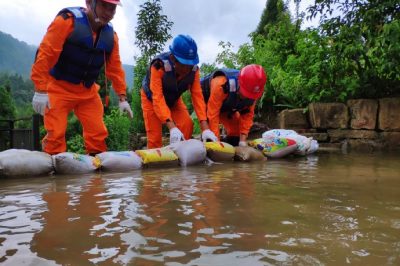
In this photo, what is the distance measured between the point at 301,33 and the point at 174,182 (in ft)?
16.5

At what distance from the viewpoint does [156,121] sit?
A: 4.35 m

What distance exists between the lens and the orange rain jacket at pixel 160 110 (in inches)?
155

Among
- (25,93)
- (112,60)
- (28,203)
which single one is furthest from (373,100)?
(25,93)

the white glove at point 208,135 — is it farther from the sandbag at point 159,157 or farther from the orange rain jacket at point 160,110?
the sandbag at point 159,157

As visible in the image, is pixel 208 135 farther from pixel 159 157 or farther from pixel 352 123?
pixel 352 123

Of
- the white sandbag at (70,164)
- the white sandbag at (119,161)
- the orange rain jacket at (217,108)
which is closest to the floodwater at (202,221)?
the white sandbag at (70,164)

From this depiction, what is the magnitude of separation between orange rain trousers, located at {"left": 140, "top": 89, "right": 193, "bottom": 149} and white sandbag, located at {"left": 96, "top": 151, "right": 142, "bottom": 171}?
2.62 ft

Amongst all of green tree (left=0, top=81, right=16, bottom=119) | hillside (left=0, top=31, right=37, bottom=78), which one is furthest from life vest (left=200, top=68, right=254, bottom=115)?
hillside (left=0, top=31, right=37, bottom=78)

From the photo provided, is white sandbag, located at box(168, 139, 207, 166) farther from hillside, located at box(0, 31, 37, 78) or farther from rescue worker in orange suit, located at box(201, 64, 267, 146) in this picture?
hillside, located at box(0, 31, 37, 78)

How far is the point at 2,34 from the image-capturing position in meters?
135

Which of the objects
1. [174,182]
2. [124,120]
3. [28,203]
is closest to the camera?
[28,203]

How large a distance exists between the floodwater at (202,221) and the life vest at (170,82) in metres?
1.54

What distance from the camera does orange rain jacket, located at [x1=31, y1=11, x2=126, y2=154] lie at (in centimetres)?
330

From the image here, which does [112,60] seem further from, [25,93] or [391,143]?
[25,93]
